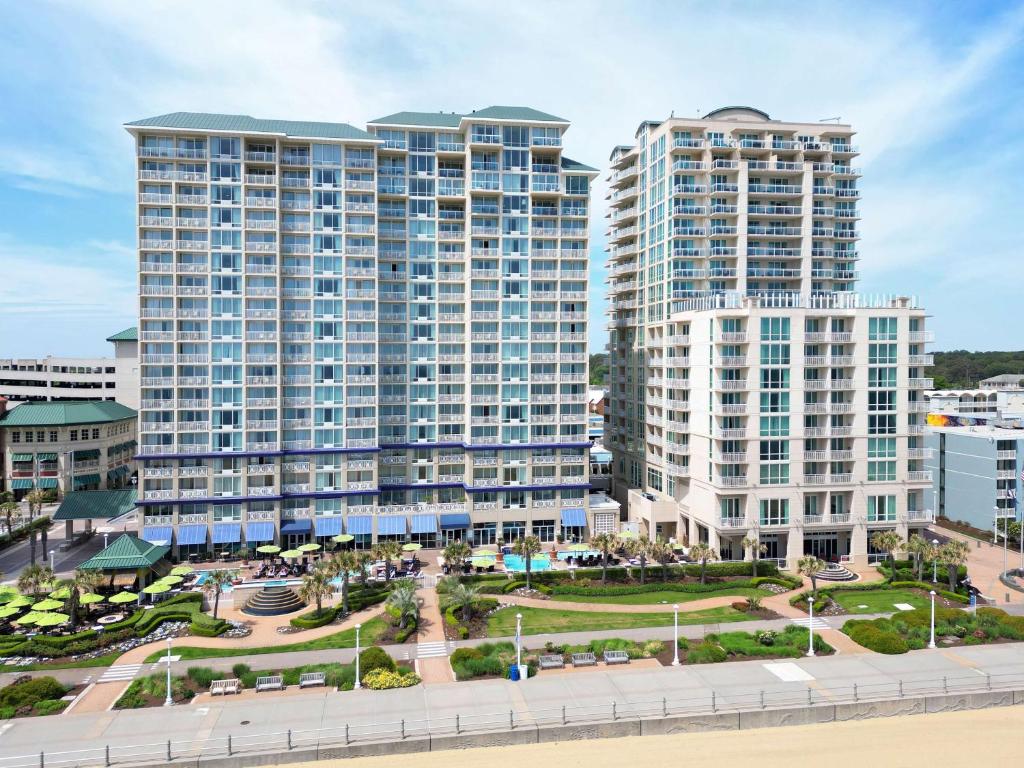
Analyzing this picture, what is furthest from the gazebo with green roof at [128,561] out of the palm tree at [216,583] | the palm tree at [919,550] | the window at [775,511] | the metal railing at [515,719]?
the palm tree at [919,550]

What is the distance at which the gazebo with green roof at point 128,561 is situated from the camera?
57094 millimetres

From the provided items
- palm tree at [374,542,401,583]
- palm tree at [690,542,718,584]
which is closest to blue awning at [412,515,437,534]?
palm tree at [374,542,401,583]

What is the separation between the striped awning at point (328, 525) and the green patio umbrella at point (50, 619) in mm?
25923

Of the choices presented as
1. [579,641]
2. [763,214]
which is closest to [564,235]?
[763,214]

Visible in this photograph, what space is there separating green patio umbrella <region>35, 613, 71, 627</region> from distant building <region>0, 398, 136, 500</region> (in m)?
47.7

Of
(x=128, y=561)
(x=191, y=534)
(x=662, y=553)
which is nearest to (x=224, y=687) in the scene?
(x=128, y=561)

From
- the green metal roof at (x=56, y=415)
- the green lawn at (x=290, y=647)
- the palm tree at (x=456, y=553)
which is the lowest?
the green lawn at (x=290, y=647)

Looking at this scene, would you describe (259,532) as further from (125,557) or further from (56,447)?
(56,447)

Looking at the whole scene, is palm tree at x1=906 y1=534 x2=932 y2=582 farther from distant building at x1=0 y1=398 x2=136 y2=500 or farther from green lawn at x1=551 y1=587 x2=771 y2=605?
distant building at x1=0 y1=398 x2=136 y2=500

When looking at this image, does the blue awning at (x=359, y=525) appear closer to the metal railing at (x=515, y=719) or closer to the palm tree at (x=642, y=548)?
the palm tree at (x=642, y=548)

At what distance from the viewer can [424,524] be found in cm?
7369

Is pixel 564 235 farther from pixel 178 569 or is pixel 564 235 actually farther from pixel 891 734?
pixel 891 734

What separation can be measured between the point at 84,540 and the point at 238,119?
4787cm

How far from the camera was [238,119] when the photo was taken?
7144cm
